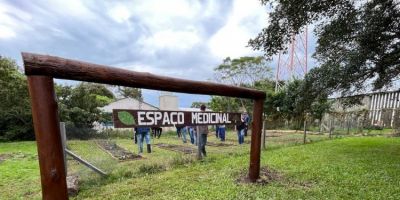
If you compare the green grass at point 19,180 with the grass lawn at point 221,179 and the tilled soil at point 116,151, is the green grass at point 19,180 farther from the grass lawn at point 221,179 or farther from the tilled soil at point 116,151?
the tilled soil at point 116,151

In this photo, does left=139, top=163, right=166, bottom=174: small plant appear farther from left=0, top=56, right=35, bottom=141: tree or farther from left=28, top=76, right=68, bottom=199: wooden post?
left=0, top=56, right=35, bottom=141: tree

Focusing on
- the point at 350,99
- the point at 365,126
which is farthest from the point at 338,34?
the point at 365,126

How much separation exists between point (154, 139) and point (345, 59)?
311 inches

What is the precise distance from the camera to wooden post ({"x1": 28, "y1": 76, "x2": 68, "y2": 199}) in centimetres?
236

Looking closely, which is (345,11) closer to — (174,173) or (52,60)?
(174,173)

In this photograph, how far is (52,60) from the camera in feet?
8.09

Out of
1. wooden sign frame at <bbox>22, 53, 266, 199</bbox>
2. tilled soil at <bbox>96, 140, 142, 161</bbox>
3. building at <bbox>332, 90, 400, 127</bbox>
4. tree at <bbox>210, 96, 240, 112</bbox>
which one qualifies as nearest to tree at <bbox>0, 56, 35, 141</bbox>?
tilled soil at <bbox>96, 140, 142, 161</bbox>

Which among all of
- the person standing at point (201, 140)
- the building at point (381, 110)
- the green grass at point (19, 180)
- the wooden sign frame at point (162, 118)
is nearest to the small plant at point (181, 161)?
the person standing at point (201, 140)

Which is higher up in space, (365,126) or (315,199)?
(365,126)

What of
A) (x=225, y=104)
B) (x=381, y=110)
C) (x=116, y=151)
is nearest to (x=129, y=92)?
(x=225, y=104)

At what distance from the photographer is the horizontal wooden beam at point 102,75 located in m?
2.37

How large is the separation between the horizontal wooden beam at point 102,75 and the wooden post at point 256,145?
1.12 metres

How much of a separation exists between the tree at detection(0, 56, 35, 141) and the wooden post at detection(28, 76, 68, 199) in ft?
58.5

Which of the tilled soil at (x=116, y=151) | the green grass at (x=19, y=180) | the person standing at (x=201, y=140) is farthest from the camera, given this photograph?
the person standing at (x=201, y=140)
